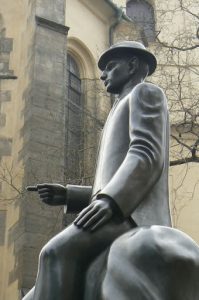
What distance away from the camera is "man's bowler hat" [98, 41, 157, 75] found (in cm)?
276

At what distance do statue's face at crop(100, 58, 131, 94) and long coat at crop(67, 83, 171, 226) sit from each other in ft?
0.43

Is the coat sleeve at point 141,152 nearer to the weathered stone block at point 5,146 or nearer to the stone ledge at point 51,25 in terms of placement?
the weathered stone block at point 5,146

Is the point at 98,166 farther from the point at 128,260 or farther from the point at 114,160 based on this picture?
the point at 128,260

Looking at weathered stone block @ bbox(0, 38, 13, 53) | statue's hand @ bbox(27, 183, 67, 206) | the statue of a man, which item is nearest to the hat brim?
the statue of a man

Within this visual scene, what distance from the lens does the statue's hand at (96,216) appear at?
2172 millimetres

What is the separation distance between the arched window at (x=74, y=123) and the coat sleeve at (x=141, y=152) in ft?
33.4

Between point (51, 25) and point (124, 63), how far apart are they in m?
11.5

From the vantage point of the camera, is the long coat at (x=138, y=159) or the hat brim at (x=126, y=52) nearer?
the long coat at (x=138, y=159)

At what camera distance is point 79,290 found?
2.17 metres

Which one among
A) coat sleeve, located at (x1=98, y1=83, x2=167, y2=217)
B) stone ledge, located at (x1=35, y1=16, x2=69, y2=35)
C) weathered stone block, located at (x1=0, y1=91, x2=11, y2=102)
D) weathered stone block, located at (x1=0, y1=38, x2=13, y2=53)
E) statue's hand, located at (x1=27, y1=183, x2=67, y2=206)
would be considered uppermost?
stone ledge, located at (x1=35, y1=16, x2=69, y2=35)

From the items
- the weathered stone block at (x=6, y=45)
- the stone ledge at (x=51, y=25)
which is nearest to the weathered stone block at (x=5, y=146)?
the weathered stone block at (x=6, y=45)

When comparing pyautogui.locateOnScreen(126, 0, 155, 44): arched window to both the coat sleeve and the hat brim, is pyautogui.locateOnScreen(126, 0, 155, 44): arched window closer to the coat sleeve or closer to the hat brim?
the hat brim

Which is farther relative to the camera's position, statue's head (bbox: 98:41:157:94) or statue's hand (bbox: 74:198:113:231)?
statue's head (bbox: 98:41:157:94)

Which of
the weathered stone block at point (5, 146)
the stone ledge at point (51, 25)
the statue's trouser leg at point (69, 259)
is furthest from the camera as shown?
the stone ledge at point (51, 25)
